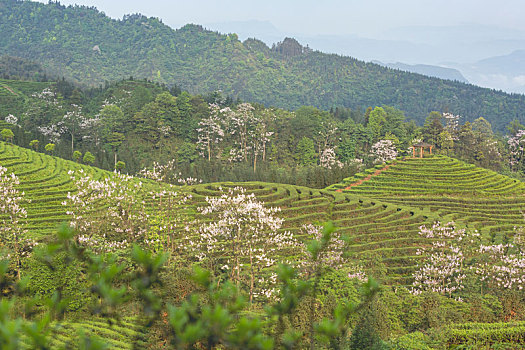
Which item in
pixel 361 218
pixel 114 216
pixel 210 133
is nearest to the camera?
pixel 114 216

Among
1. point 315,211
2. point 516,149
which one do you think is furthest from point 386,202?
point 516,149

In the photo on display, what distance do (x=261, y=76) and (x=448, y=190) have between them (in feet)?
440

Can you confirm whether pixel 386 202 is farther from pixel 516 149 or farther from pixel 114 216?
pixel 516 149

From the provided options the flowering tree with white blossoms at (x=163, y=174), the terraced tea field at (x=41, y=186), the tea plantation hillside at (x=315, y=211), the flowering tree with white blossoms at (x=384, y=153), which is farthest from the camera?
the flowering tree with white blossoms at (x=384, y=153)

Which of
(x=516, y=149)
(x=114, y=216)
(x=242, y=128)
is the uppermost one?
(x=242, y=128)

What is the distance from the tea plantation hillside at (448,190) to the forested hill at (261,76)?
110 m

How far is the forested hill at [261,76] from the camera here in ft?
537

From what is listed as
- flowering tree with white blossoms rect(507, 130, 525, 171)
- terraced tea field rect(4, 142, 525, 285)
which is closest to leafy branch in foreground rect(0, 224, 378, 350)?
terraced tea field rect(4, 142, 525, 285)

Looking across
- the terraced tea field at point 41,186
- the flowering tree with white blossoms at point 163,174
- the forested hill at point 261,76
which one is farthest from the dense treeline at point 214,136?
the forested hill at point 261,76

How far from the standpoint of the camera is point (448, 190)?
153ft

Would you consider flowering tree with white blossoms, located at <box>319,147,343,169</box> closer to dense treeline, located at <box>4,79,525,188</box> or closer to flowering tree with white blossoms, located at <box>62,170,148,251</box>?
dense treeline, located at <box>4,79,525,188</box>

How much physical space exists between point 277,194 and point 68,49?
177m

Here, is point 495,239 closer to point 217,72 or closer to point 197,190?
point 197,190

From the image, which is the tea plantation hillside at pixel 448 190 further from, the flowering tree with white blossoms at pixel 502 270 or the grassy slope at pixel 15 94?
the grassy slope at pixel 15 94
